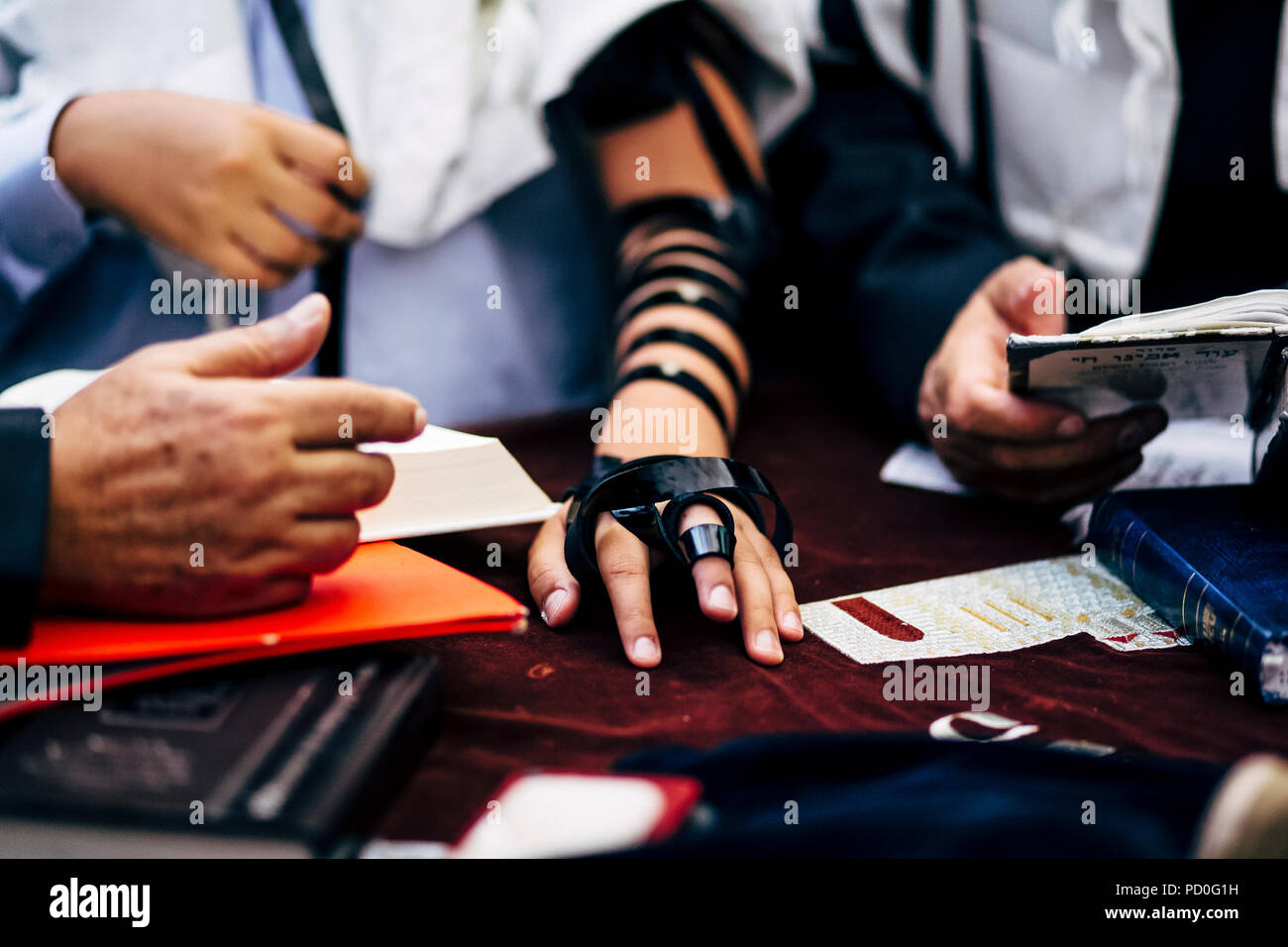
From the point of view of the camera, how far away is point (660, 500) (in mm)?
593

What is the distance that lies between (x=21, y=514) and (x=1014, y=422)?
66 centimetres

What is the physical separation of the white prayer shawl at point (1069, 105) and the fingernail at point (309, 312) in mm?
809

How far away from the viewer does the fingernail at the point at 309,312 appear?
514 mm

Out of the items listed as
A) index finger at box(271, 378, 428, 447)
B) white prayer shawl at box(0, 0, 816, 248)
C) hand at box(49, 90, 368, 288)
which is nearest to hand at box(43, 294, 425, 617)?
index finger at box(271, 378, 428, 447)

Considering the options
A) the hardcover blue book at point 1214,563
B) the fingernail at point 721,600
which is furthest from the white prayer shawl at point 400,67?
the hardcover blue book at point 1214,563

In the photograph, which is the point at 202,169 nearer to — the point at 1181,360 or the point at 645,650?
the point at 645,650

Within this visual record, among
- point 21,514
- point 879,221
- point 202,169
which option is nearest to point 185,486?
point 21,514

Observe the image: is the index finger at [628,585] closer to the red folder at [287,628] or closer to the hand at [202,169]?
the red folder at [287,628]

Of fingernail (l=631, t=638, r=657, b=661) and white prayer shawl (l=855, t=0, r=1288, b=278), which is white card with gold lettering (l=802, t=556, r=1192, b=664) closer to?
fingernail (l=631, t=638, r=657, b=661)

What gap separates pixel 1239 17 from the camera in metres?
0.92

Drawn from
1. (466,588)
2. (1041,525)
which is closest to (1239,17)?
(1041,525)

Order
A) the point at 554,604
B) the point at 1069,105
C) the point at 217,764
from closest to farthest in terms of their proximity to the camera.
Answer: the point at 217,764, the point at 554,604, the point at 1069,105

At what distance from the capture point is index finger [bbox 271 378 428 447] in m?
0.46

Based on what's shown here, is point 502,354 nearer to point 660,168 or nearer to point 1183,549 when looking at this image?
point 660,168
